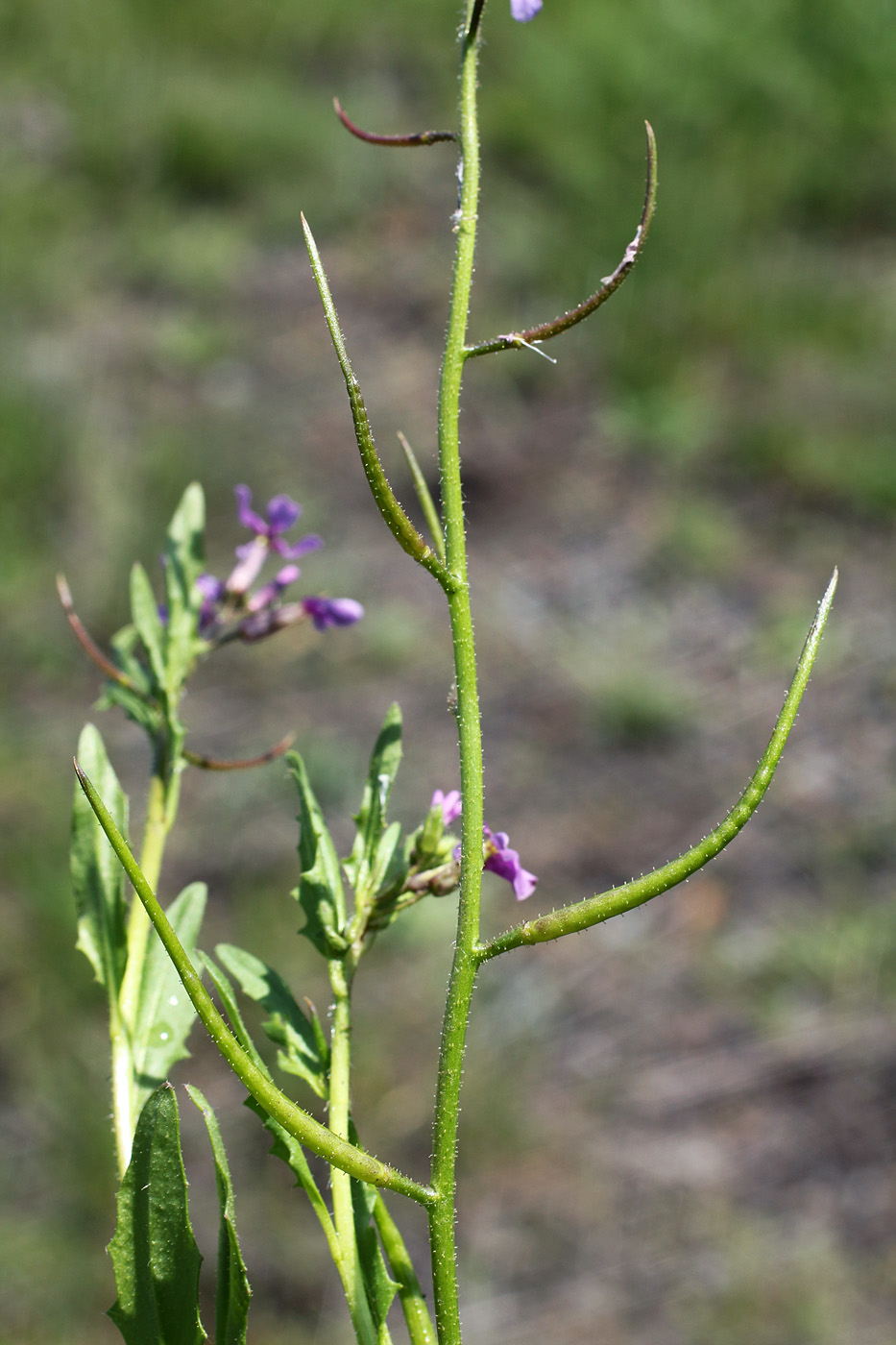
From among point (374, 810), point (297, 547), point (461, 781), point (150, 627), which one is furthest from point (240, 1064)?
point (297, 547)

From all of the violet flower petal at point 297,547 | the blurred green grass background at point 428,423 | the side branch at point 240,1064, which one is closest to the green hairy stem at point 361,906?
the side branch at point 240,1064

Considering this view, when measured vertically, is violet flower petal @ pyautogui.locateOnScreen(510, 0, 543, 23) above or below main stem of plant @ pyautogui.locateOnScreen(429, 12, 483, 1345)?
above

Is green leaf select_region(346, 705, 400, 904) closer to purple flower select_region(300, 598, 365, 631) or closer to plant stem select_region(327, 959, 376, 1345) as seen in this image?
plant stem select_region(327, 959, 376, 1345)

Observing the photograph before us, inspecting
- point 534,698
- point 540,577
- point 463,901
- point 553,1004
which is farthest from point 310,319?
point 463,901

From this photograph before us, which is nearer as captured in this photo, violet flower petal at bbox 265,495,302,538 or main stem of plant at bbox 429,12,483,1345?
main stem of plant at bbox 429,12,483,1345

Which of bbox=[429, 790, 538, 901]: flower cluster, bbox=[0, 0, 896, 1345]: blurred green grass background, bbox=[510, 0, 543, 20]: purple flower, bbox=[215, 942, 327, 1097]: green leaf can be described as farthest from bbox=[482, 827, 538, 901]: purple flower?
bbox=[0, 0, 896, 1345]: blurred green grass background

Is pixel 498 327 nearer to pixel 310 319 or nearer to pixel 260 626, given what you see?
pixel 310 319
